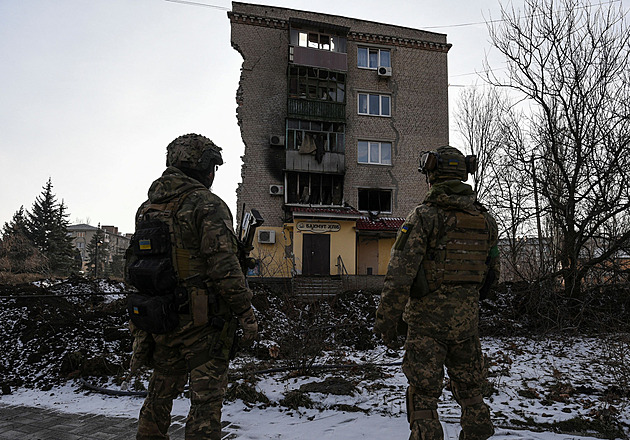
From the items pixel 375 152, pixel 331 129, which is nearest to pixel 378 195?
pixel 375 152

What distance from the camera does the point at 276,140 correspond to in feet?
65.4

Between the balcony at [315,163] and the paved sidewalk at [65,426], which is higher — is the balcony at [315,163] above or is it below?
above

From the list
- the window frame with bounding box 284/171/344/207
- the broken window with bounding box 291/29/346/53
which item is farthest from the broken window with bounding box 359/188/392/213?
the broken window with bounding box 291/29/346/53

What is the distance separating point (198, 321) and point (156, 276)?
0.39m

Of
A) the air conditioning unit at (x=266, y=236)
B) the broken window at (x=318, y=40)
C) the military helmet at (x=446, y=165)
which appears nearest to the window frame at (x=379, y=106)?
the broken window at (x=318, y=40)

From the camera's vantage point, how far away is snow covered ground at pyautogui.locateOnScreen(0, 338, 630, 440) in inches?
132

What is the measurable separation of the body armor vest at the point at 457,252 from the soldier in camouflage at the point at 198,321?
51.8 inches

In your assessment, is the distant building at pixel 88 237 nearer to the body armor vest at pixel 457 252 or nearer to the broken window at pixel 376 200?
the broken window at pixel 376 200

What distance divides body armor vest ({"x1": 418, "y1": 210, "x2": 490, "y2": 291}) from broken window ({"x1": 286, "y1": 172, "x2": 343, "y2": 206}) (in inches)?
684

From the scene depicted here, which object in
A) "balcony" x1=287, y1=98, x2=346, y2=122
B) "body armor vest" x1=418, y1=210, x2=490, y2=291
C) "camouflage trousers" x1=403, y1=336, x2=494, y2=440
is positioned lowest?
"camouflage trousers" x1=403, y1=336, x2=494, y2=440

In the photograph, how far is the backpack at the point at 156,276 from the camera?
2424 mm

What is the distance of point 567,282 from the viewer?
8195 millimetres

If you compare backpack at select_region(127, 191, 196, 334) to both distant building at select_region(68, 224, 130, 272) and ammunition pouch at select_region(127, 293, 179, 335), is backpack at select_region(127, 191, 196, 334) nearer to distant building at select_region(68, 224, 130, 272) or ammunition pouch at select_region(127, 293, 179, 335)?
ammunition pouch at select_region(127, 293, 179, 335)

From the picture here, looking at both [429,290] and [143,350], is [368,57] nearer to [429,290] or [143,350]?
[429,290]
